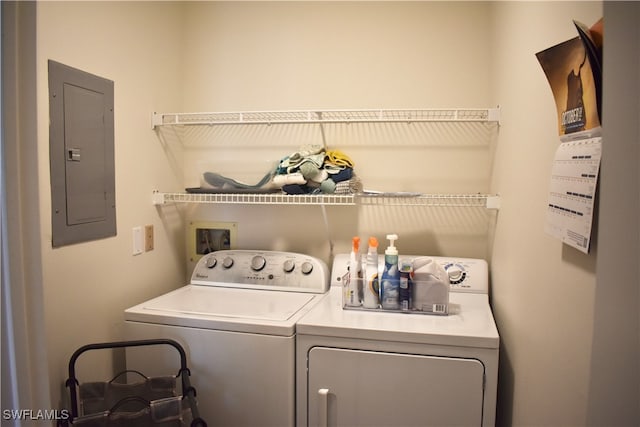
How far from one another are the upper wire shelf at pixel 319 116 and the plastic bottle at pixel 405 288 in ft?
2.36

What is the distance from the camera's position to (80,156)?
1.58 m

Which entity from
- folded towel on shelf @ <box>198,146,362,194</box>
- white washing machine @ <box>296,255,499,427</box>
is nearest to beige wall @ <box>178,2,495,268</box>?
folded towel on shelf @ <box>198,146,362,194</box>

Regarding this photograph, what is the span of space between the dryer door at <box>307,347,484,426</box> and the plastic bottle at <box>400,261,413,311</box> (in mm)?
238

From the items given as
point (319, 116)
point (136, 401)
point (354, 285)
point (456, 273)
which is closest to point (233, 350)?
point (136, 401)

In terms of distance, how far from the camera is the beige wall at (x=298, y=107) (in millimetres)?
1443

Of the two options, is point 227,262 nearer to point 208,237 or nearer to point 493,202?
point 208,237

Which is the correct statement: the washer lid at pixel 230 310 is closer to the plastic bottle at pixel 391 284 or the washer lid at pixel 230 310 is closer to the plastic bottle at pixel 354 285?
the plastic bottle at pixel 354 285

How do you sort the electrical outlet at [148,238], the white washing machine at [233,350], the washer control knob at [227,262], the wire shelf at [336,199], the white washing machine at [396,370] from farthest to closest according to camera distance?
the washer control knob at [227,262] → the electrical outlet at [148,238] → the wire shelf at [336,199] → the white washing machine at [233,350] → the white washing machine at [396,370]

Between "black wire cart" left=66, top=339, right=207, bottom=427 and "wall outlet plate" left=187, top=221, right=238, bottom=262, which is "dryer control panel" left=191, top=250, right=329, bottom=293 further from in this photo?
"black wire cart" left=66, top=339, right=207, bottom=427

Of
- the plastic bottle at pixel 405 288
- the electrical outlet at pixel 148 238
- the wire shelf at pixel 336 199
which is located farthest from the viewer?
the electrical outlet at pixel 148 238

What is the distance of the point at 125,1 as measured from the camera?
182 centimetres

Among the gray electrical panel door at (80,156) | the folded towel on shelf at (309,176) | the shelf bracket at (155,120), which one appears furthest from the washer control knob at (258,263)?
the shelf bracket at (155,120)

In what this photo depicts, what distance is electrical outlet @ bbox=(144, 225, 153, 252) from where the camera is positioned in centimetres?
200

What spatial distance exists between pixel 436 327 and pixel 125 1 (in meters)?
1.90
